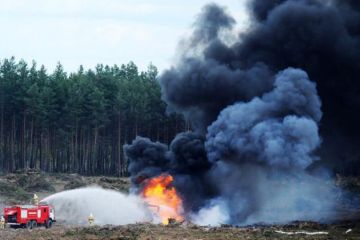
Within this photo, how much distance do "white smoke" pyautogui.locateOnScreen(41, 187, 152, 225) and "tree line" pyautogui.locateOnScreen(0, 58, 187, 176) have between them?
4277cm

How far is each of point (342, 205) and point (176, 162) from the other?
62.7ft

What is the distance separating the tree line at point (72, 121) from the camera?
10844 cm

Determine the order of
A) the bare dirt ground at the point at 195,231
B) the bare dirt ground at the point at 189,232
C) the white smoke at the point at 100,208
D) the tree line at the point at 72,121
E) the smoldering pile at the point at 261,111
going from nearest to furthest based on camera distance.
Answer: the bare dirt ground at the point at 189,232 → the bare dirt ground at the point at 195,231 → the smoldering pile at the point at 261,111 → the white smoke at the point at 100,208 → the tree line at the point at 72,121

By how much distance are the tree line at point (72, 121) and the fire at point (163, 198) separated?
49130 mm

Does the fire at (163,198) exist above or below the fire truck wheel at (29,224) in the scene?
above

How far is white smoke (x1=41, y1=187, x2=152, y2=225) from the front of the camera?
5925cm

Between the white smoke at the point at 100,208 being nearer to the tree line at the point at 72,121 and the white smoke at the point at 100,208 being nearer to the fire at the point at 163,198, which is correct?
the fire at the point at 163,198

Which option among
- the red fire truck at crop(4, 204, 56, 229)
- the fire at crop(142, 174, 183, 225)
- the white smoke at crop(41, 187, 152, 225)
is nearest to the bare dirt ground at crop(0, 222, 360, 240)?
the red fire truck at crop(4, 204, 56, 229)

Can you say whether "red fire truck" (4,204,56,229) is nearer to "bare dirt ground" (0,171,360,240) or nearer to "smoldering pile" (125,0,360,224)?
"bare dirt ground" (0,171,360,240)

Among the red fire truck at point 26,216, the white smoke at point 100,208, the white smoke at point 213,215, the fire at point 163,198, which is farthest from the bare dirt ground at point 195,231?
the fire at point 163,198

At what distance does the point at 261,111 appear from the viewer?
54125 mm

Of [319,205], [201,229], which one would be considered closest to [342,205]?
[319,205]

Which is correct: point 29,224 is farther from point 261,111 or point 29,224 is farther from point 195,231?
point 261,111

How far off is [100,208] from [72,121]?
51.2 m
